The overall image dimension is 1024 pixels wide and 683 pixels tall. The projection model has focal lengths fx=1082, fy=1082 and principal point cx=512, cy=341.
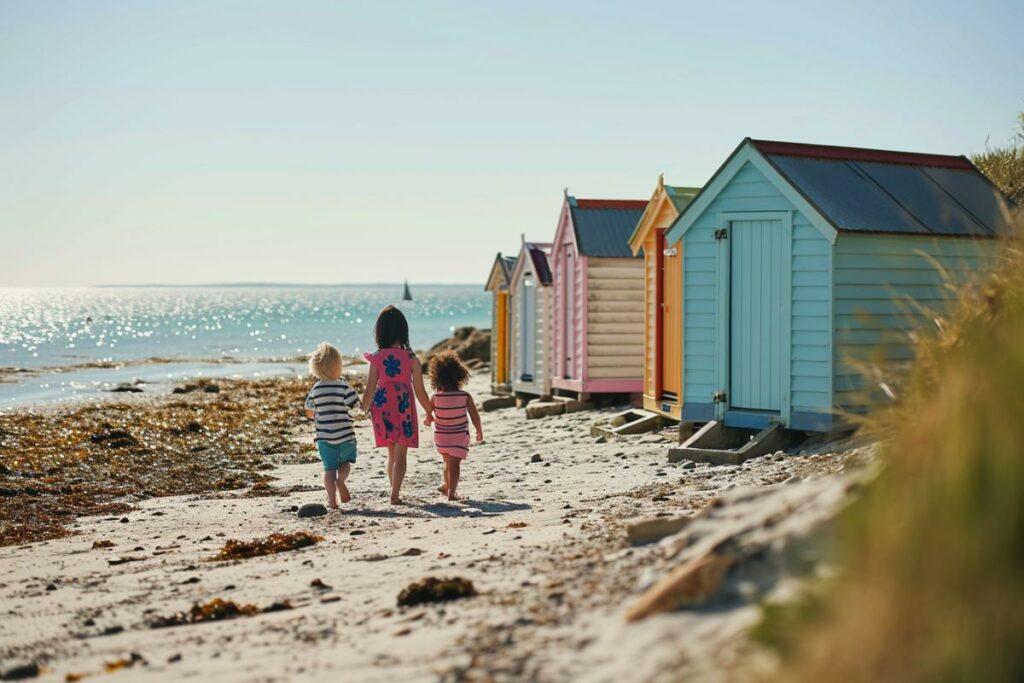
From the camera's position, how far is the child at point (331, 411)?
1032 centimetres

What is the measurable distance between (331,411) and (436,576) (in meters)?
4.15

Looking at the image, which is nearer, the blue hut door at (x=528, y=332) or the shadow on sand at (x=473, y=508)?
the shadow on sand at (x=473, y=508)

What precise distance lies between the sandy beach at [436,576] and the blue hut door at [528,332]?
9.88 meters

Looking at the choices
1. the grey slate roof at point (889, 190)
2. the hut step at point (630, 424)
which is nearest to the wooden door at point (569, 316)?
the hut step at point (630, 424)

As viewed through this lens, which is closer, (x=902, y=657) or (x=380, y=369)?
(x=902, y=657)

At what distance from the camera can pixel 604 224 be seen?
18.8 m

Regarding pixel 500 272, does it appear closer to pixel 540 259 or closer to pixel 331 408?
pixel 540 259

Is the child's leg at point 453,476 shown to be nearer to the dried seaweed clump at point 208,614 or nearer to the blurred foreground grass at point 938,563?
the dried seaweed clump at point 208,614

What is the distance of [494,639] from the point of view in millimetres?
4938

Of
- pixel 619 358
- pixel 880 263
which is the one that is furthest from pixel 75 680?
pixel 619 358

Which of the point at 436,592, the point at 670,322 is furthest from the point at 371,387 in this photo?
the point at 670,322

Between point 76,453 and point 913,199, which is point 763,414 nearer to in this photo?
point 913,199

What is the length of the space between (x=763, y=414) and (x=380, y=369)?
4.46 meters

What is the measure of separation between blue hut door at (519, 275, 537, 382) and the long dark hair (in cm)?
1088
